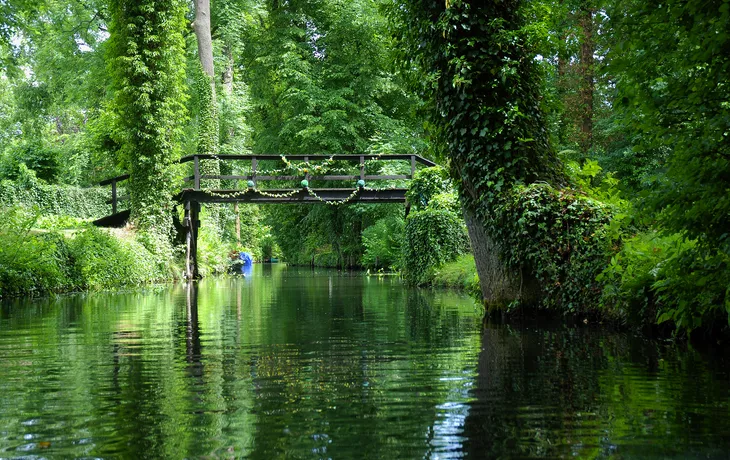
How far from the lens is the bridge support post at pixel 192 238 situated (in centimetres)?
2514

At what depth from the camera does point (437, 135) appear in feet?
35.0

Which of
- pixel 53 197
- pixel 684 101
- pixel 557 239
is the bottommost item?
pixel 557 239

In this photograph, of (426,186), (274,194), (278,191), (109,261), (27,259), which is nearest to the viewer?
(27,259)

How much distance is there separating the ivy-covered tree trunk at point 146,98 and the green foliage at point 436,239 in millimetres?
8278

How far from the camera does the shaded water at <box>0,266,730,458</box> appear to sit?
338 centimetres

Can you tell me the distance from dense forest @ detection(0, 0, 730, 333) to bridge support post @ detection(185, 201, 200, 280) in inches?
24.3

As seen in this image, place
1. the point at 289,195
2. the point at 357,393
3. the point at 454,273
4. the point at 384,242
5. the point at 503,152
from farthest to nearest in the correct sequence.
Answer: the point at 384,242, the point at 289,195, the point at 454,273, the point at 503,152, the point at 357,393

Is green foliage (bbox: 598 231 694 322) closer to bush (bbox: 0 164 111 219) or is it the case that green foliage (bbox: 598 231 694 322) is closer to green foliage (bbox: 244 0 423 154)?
green foliage (bbox: 244 0 423 154)

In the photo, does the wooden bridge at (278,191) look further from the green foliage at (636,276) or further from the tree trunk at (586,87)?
the green foliage at (636,276)

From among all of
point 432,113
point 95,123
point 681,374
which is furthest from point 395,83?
point 681,374

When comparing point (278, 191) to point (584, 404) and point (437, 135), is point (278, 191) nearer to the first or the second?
point (437, 135)

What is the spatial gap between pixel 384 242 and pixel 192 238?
23.8ft

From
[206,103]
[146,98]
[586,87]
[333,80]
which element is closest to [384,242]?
[206,103]

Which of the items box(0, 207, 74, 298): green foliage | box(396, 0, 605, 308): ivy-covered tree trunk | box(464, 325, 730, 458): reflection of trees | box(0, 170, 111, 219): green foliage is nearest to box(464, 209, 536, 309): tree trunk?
box(396, 0, 605, 308): ivy-covered tree trunk
